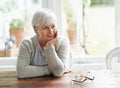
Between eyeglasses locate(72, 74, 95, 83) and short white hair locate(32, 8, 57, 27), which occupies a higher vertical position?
short white hair locate(32, 8, 57, 27)

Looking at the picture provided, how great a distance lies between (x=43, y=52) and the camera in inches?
83.7

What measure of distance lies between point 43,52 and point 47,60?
0.12 m

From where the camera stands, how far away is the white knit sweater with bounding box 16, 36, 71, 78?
1.98 metres

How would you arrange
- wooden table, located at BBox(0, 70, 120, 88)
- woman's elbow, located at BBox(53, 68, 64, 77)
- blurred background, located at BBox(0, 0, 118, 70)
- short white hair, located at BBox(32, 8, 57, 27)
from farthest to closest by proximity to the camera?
blurred background, located at BBox(0, 0, 118, 70) → short white hair, located at BBox(32, 8, 57, 27) → woman's elbow, located at BBox(53, 68, 64, 77) → wooden table, located at BBox(0, 70, 120, 88)

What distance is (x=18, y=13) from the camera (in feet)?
9.37

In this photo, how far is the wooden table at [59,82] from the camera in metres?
1.76

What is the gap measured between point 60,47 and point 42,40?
15 centimetres

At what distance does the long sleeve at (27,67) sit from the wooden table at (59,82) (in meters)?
0.05

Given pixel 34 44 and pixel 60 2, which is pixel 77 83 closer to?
pixel 34 44

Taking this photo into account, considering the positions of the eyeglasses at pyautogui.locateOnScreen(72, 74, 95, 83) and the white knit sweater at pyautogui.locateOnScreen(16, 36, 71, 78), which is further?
the white knit sweater at pyautogui.locateOnScreen(16, 36, 71, 78)

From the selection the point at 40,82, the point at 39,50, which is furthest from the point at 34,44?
the point at 40,82

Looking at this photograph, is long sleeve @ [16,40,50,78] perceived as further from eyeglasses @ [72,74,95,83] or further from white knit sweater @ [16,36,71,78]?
eyeglasses @ [72,74,95,83]

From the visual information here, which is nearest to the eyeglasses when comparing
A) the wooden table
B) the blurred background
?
the wooden table

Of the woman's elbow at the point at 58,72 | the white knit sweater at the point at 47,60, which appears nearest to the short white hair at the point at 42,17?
the white knit sweater at the point at 47,60
